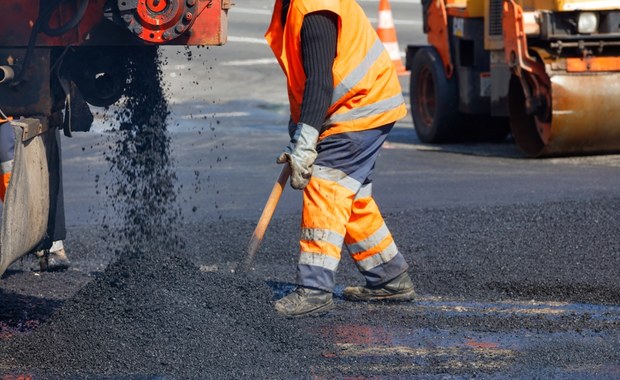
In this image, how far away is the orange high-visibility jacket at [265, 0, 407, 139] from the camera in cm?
505

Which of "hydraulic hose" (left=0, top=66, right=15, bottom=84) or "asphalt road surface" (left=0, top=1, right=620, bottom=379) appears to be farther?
"hydraulic hose" (left=0, top=66, right=15, bottom=84)

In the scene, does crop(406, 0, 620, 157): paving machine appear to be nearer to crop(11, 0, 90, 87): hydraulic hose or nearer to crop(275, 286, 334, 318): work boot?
crop(275, 286, 334, 318): work boot

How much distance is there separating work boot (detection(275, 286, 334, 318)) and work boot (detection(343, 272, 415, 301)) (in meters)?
0.35

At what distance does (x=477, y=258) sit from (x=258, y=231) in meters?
1.53

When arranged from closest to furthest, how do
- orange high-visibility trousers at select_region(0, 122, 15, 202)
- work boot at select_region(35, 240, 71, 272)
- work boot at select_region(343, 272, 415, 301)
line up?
orange high-visibility trousers at select_region(0, 122, 15, 202)
work boot at select_region(343, 272, 415, 301)
work boot at select_region(35, 240, 71, 272)

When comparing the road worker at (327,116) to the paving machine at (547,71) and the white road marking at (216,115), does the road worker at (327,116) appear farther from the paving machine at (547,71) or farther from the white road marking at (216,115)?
the white road marking at (216,115)

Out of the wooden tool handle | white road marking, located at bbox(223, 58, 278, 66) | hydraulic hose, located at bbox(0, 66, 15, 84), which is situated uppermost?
hydraulic hose, located at bbox(0, 66, 15, 84)

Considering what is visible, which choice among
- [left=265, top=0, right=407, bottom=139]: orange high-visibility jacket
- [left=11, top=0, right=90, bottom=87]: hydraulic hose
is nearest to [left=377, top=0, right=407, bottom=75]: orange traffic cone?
[left=265, top=0, right=407, bottom=139]: orange high-visibility jacket

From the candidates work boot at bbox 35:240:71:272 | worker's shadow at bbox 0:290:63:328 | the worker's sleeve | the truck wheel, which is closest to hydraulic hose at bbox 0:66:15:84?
worker's shadow at bbox 0:290:63:328

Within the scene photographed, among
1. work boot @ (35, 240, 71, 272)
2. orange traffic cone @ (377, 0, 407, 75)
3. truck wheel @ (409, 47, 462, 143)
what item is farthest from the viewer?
orange traffic cone @ (377, 0, 407, 75)

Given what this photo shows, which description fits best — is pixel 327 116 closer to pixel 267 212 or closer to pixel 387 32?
pixel 267 212

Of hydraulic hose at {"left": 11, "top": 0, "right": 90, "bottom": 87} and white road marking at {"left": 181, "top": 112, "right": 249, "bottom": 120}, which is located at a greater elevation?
hydraulic hose at {"left": 11, "top": 0, "right": 90, "bottom": 87}

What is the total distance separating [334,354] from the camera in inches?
177

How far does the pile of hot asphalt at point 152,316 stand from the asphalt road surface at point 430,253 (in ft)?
0.12
